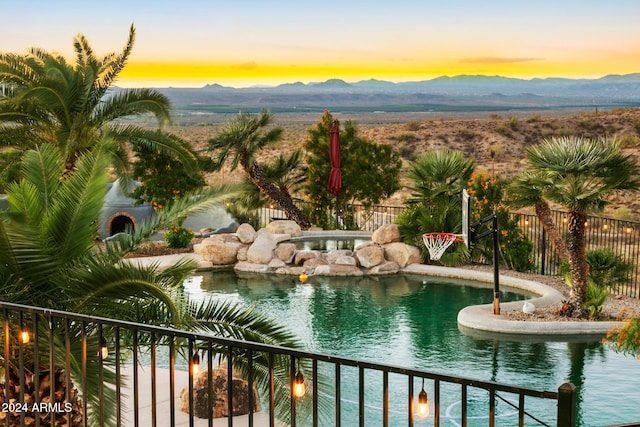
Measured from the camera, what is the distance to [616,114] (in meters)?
60.6

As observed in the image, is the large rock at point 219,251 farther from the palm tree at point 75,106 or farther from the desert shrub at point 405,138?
the desert shrub at point 405,138

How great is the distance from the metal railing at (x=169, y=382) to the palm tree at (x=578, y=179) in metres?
3.77

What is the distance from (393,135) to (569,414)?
52950 millimetres

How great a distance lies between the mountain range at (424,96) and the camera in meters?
78.8

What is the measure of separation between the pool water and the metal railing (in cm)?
19

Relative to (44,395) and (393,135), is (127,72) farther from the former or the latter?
(44,395)

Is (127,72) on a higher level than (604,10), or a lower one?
lower

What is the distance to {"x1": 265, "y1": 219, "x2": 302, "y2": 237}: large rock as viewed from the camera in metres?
20.5

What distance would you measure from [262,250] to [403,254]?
284 cm

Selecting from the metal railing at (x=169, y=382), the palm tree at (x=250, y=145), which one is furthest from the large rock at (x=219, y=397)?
the palm tree at (x=250, y=145)

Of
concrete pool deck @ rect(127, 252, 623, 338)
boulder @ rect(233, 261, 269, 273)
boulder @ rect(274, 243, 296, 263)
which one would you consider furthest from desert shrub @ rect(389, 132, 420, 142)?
concrete pool deck @ rect(127, 252, 623, 338)

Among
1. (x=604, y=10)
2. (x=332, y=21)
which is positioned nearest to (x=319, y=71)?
(x=332, y=21)

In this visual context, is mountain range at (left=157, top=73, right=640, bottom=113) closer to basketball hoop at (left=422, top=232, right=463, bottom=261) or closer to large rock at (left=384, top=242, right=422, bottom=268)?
large rock at (left=384, top=242, right=422, bottom=268)

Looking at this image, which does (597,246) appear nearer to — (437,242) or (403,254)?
(437,242)
